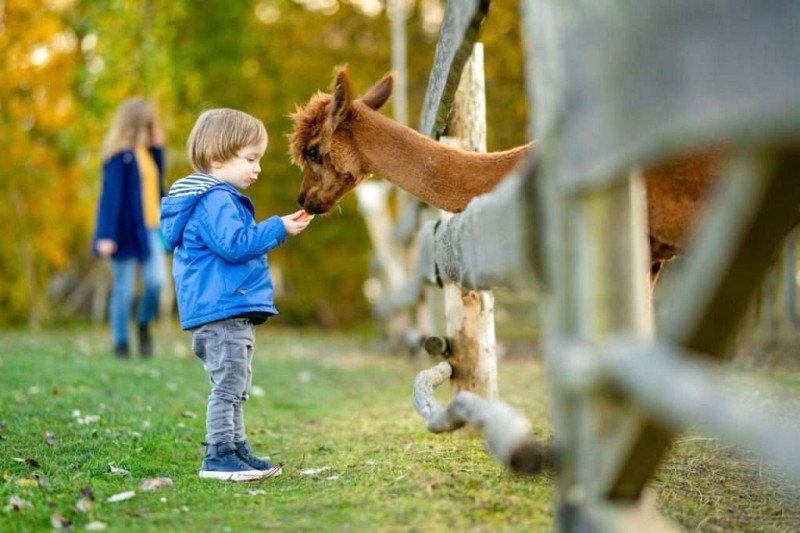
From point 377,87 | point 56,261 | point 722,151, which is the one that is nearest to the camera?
point 722,151

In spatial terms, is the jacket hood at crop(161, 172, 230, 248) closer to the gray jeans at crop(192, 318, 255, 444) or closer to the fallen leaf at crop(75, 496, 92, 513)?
the gray jeans at crop(192, 318, 255, 444)

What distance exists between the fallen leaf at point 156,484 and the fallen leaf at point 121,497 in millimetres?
122

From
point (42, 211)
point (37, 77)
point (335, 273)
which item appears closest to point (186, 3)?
point (37, 77)

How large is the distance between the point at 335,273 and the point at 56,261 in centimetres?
492

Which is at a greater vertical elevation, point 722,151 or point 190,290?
point 722,151

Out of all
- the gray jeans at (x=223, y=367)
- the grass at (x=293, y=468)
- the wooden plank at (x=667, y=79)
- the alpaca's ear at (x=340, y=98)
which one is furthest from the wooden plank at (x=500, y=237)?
the alpaca's ear at (x=340, y=98)

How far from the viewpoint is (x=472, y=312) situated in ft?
16.3

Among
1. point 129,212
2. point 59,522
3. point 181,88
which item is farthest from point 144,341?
point 181,88

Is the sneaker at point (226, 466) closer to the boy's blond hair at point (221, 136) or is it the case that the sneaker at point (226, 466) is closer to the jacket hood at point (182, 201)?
the jacket hood at point (182, 201)

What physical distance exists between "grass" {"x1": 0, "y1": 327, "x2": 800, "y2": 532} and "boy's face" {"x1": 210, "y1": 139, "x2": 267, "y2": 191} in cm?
120

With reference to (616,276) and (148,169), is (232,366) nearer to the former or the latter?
(616,276)

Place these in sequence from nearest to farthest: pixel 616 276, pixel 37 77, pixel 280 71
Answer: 1. pixel 616 276
2. pixel 37 77
3. pixel 280 71

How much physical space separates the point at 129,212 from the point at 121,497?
5.52 metres

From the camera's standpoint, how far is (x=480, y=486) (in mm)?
3461
